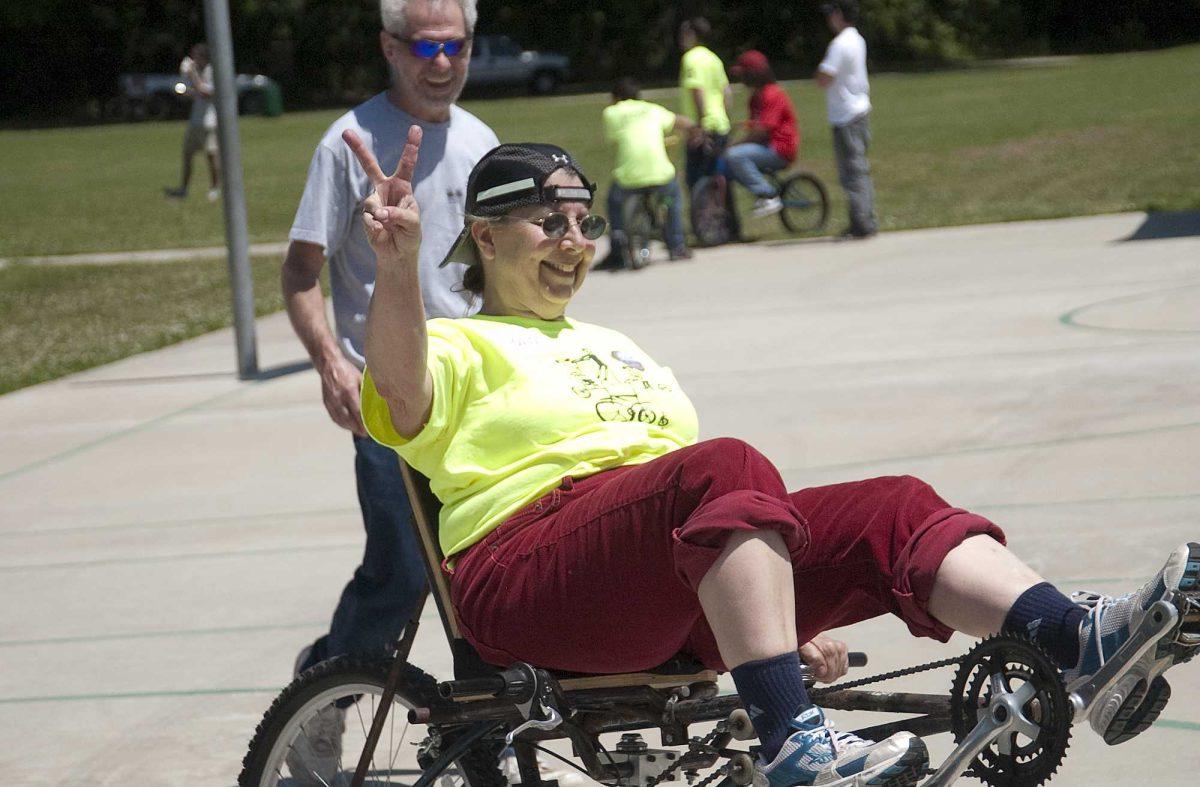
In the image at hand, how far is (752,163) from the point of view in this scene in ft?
51.2

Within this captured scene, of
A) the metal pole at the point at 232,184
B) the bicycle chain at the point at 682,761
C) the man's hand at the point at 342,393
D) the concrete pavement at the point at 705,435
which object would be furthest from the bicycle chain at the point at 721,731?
the metal pole at the point at 232,184

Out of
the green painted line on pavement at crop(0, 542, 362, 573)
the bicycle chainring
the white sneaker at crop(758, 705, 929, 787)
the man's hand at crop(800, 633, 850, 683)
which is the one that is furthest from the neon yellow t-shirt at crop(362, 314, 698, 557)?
the green painted line on pavement at crop(0, 542, 362, 573)

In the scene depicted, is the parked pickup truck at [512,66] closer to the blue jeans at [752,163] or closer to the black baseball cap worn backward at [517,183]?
the blue jeans at [752,163]

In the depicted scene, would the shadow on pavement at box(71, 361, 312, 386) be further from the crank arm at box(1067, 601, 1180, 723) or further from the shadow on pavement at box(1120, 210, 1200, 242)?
the crank arm at box(1067, 601, 1180, 723)

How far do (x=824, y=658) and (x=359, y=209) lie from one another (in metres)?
1.84

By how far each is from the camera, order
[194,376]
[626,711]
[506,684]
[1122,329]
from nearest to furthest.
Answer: [506,684] < [626,711] < [1122,329] < [194,376]

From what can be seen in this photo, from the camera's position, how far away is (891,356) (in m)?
9.50

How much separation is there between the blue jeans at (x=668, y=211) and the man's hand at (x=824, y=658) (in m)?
11.1

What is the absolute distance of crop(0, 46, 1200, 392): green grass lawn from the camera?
14656 mm

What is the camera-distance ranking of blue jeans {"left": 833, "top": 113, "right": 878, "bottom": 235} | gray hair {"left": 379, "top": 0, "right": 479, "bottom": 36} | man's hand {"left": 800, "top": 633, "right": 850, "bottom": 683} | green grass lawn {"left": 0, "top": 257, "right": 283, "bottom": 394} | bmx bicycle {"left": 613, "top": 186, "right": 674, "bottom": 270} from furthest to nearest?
1. blue jeans {"left": 833, "top": 113, "right": 878, "bottom": 235}
2. bmx bicycle {"left": 613, "top": 186, "right": 674, "bottom": 270}
3. green grass lawn {"left": 0, "top": 257, "right": 283, "bottom": 394}
4. gray hair {"left": 379, "top": 0, "right": 479, "bottom": 36}
5. man's hand {"left": 800, "top": 633, "right": 850, "bottom": 683}

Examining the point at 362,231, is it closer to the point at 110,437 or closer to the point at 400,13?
the point at 400,13

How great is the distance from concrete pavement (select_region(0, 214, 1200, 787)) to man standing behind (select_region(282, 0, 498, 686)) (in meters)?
0.61

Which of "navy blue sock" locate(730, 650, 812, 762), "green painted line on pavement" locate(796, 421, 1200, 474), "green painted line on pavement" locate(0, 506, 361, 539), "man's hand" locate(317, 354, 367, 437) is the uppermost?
"man's hand" locate(317, 354, 367, 437)

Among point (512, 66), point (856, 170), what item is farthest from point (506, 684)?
point (512, 66)
